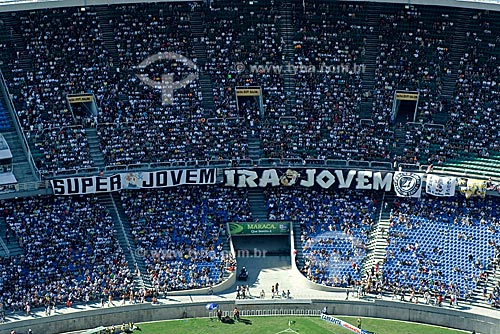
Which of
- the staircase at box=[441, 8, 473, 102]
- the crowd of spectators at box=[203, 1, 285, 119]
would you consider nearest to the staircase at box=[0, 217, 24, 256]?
the crowd of spectators at box=[203, 1, 285, 119]

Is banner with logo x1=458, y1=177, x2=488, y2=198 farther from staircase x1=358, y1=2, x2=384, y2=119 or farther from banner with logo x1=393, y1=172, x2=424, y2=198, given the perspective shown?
staircase x1=358, y1=2, x2=384, y2=119

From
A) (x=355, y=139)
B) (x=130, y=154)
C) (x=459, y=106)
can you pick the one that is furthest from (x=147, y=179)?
(x=459, y=106)

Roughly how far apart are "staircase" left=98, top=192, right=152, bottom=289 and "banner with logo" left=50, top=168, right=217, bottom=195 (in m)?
0.95

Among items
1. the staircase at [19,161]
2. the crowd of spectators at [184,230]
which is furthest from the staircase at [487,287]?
the staircase at [19,161]

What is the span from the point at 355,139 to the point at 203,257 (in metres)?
14.5

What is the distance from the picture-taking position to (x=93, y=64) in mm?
96125

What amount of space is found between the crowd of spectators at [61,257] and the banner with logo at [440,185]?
21.9m

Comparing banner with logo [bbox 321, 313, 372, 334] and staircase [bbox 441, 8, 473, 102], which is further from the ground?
staircase [bbox 441, 8, 473, 102]

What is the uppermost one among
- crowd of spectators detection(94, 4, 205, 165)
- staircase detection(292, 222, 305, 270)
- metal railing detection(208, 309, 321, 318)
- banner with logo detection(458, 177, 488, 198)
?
crowd of spectators detection(94, 4, 205, 165)

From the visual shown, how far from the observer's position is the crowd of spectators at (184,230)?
89.2 m

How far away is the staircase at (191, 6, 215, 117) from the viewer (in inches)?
3802

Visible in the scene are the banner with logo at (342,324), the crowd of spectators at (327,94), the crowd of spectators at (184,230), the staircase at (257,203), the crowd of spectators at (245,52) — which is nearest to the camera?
the banner with logo at (342,324)

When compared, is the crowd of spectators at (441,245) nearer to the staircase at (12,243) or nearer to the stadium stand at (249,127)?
the stadium stand at (249,127)

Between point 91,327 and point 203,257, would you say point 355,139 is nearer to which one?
point 203,257
